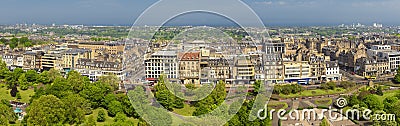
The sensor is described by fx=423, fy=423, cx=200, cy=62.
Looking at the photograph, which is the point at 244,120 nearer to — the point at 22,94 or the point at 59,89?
the point at 59,89

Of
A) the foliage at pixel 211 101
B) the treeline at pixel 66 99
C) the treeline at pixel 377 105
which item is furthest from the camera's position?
the foliage at pixel 211 101

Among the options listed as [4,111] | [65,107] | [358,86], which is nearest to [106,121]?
[65,107]

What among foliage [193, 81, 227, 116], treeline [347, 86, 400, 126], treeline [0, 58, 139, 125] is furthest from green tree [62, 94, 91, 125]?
treeline [347, 86, 400, 126]

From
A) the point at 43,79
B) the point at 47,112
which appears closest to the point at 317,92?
the point at 47,112

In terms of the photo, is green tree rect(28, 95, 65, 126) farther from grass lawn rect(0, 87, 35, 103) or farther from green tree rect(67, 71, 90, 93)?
grass lawn rect(0, 87, 35, 103)

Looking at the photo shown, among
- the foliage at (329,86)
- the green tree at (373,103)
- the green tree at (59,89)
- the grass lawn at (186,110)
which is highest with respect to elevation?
the green tree at (59,89)

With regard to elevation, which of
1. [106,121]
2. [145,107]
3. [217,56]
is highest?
[217,56]

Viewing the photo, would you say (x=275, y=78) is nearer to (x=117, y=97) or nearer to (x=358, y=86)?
(x=358, y=86)

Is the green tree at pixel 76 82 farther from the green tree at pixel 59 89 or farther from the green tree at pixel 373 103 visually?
the green tree at pixel 373 103

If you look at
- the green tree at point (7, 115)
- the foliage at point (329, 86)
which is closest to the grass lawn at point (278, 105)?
the foliage at point (329, 86)
